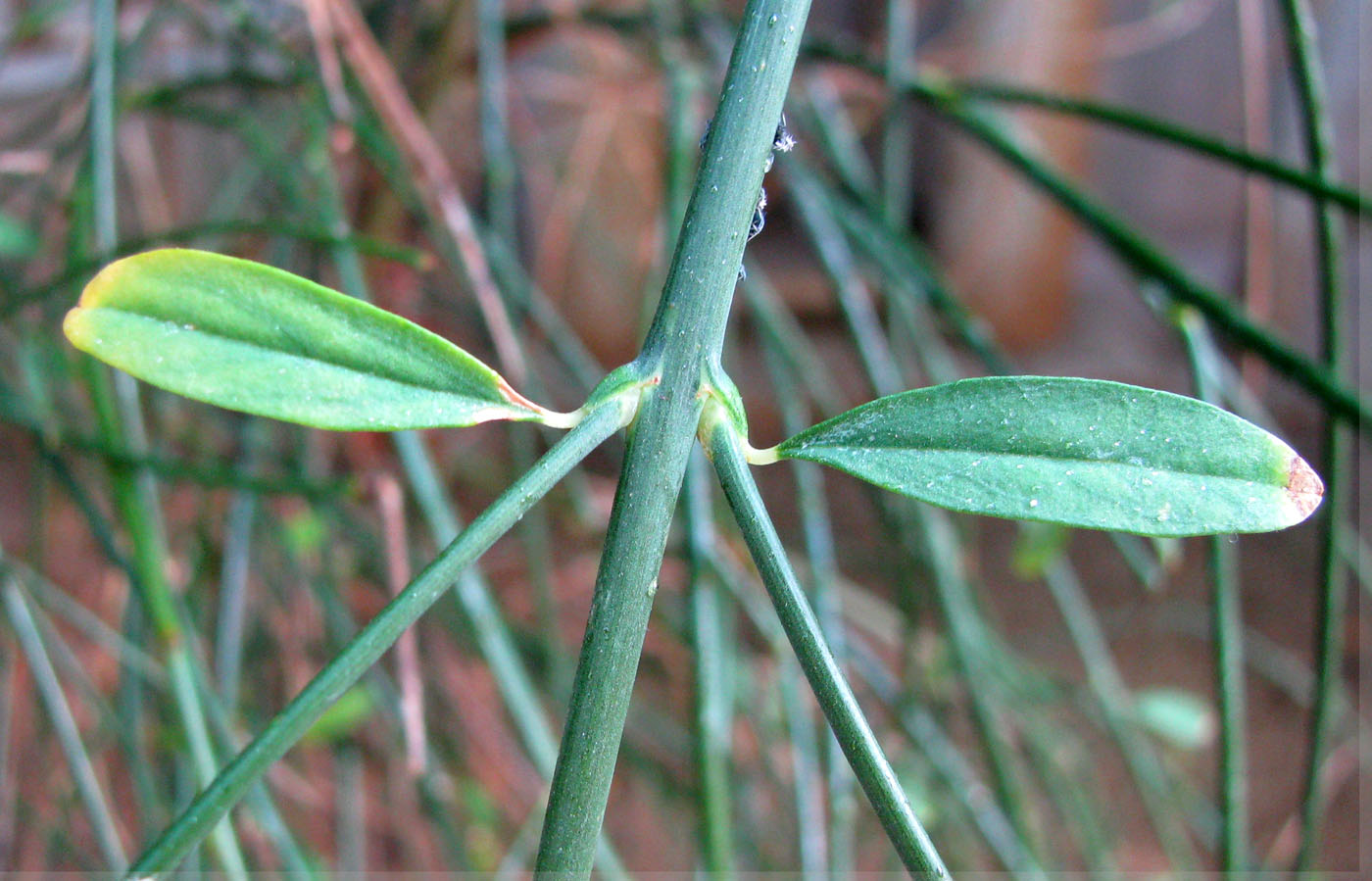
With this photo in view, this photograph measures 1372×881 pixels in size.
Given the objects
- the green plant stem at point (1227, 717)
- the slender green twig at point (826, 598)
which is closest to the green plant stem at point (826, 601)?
the slender green twig at point (826, 598)

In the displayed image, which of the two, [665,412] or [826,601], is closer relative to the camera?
[665,412]

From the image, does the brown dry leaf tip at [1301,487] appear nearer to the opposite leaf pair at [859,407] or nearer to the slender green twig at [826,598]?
the opposite leaf pair at [859,407]

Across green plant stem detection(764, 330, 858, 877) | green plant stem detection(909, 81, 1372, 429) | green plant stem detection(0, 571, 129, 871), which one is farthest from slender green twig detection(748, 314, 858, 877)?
green plant stem detection(0, 571, 129, 871)

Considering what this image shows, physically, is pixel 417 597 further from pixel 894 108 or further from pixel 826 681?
pixel 894 108

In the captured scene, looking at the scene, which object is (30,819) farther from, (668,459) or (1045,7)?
(1045,7)

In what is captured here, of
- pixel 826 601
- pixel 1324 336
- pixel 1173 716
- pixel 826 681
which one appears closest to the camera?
pixel 826 681

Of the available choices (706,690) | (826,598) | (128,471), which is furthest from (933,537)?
(128,471)
